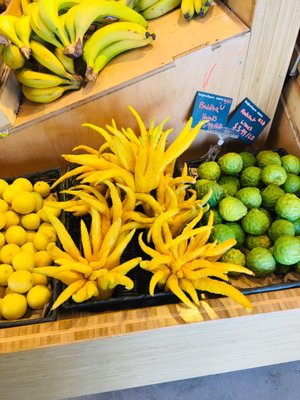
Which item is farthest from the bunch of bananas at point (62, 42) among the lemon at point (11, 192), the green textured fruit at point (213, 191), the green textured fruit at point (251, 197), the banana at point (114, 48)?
the green textured fruit at point (251, 197)

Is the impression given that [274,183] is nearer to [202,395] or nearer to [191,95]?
[191,95]

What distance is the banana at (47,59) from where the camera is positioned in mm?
1187

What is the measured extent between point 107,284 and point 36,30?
2.95ft

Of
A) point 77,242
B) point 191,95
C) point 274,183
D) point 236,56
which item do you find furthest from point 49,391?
point 236,56

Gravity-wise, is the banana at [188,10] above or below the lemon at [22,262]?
above

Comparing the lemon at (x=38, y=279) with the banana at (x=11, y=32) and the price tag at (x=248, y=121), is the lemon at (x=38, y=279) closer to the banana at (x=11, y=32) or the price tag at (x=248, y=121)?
the banana at (x=11, y=32)

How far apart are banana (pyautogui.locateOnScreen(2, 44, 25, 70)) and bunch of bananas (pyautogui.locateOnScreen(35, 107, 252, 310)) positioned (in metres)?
0.40

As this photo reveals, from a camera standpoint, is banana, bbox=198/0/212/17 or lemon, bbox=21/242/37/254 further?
banana, bbox=198/0/212/17

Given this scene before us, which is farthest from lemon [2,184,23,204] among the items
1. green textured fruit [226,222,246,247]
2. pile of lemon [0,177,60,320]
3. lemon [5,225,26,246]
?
green textured fruit [226,222,246,247]

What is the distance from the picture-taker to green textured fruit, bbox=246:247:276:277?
3.59 ft

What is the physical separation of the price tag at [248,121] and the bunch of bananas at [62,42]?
0.46 meters

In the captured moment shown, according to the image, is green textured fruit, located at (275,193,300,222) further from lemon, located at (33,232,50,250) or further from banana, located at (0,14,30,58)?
A: banana, located at (0,14,30,58)

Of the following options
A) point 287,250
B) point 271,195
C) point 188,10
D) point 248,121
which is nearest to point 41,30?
point 188,10

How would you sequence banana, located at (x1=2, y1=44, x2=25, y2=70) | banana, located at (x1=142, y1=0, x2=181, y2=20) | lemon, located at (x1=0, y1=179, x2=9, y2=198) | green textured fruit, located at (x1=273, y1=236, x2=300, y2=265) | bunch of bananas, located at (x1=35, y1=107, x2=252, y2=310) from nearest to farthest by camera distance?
1. bunch of bananas, located at (x1=35, y1=107, x2=252, y2=310)
2. green textured fruit, located at (x1=273, y1=236, x2=300, y2=265)
3. banana, located at (x1=2, y1=44, x2=25, y2=70)
4. lemon, located at (x1=0, y1=179, x2=9, y2=198)
5. banana, located at (x1=142, y1=0, x2=181, y2=20)
